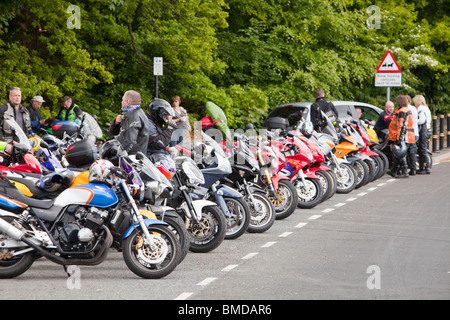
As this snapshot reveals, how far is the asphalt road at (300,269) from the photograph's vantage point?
7.90 meters

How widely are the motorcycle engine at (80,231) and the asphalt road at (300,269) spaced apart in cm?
36

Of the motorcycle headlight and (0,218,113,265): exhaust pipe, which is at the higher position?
the motorcycle headlight

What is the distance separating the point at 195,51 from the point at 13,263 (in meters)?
16.0

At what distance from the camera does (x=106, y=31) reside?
2398cm

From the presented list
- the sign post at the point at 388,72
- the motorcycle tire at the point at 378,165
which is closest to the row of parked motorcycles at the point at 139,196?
the motorcycle tire at the point at 378,165

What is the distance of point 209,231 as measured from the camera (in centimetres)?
1021

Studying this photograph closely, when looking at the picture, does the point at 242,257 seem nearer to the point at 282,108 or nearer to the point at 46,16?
the point at 282,108

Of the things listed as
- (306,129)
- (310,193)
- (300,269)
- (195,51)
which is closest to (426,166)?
(195,51)

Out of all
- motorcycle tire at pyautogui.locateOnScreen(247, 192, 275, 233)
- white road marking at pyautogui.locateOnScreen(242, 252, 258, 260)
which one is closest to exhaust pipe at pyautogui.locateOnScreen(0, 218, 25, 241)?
white road marking at pyautogui.locateOnScreen(242, 252, 258, 260)

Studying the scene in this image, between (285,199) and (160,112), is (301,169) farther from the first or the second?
(160,112)

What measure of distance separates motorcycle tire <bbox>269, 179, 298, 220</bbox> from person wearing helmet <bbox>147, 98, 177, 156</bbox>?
2.93 meters

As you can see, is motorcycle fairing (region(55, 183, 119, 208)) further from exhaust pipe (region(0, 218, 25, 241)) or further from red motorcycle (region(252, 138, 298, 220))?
red motorcycle (region(252, 138, 298, 220))

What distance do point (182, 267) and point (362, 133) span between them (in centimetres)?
1022

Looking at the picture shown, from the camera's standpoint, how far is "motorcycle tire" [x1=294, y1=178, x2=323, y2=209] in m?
14.8
